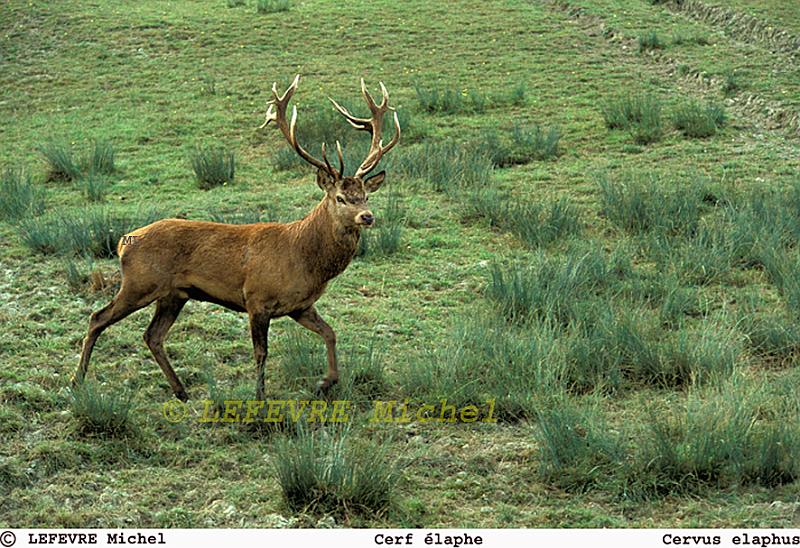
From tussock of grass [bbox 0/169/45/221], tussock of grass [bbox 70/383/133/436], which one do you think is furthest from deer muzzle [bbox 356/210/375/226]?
tussock of grass [bbox 0/169/45/221]

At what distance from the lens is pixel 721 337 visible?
7.53 meters

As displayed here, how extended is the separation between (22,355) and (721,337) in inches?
184

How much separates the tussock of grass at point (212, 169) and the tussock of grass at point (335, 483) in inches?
270

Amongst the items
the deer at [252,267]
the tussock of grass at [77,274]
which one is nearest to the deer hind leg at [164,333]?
the deer at [252,267]

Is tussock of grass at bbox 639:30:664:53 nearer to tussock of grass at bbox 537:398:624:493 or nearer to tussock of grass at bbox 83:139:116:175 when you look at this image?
tussock of grass at bbox 83:139:116:175

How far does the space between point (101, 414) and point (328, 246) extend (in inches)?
67.1

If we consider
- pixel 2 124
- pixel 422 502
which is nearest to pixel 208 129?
pixel 2 124

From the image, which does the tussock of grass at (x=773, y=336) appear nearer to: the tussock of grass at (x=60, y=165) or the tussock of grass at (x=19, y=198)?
the tussock of grass at (x=19, y=198)

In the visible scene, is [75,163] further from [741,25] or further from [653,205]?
[741,25]

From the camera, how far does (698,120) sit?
44.7ft

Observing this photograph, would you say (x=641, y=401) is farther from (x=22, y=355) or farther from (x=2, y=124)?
(x=2, y=124)

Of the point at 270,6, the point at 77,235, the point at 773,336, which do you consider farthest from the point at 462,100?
the point at 773,336

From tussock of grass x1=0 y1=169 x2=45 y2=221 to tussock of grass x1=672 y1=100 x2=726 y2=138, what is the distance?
7422 mm

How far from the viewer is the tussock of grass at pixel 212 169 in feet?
40.3
